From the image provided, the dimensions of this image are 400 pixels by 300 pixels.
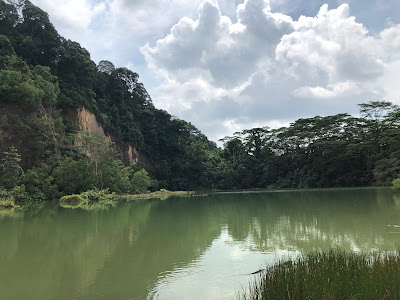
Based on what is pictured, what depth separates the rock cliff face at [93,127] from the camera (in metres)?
34.1

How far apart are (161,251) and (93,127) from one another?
106 feet

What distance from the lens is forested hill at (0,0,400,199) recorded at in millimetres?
25062

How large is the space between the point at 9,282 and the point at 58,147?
25548mm

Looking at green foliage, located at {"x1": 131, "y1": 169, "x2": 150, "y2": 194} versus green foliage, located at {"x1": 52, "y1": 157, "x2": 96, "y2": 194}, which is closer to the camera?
green foliage, located at {"x1": 52, "y1": 157, "x2": 96, "y2": 194}

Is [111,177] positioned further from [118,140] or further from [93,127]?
[118,140]

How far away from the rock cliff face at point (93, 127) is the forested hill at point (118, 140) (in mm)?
182

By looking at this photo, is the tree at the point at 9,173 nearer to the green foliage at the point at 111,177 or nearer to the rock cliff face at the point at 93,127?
the green foliage at the point at 111,177

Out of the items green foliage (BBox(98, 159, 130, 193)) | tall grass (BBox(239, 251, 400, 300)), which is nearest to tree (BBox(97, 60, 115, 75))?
green foliage (BBox(98, 159, 130, 193))

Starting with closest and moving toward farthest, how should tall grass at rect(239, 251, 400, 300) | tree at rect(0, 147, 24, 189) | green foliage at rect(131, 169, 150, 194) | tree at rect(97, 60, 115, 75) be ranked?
1. tall grass at rect(239, 251, 400, 300)
2. tree at rect(0, 147, 24, 189)
3. green foliage at rect(131, 169, 150, 194)
4. tree at rect(97, 60, 115, 75)

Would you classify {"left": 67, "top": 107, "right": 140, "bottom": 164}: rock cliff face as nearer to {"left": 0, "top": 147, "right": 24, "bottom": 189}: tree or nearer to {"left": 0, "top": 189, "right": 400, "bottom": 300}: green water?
{"left": 0, "top": 147, "right": 24, "bottom": 189}: tree

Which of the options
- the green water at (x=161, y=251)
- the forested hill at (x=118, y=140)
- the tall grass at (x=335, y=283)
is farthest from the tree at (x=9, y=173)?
the tall grass at (x=335, y=283)

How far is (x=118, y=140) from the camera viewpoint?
41062mm

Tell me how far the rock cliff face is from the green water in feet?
78.7

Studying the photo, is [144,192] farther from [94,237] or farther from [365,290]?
[365,290]
